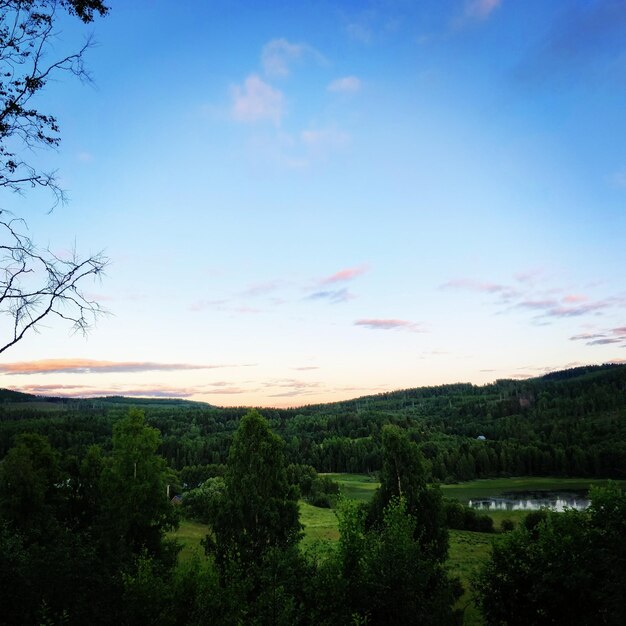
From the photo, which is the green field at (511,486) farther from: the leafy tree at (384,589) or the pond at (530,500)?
the leafy tree at (384,589)

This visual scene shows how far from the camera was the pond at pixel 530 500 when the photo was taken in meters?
87.8

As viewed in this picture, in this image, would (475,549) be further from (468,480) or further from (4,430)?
(4,430)

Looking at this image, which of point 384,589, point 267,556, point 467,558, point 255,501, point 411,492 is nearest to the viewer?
point 384,589

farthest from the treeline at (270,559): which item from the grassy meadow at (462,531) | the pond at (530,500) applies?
the pond at (530,500)

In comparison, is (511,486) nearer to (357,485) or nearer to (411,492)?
(357,485)

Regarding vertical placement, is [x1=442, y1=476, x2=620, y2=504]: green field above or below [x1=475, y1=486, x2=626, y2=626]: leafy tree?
below

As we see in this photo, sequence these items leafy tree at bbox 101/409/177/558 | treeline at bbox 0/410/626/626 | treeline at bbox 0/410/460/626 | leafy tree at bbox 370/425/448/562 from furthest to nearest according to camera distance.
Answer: leafy tree at bbox 370/425/448/562, leafy tree at bbox 101/409/177/558, treeline at bbox 0/410/626/626, treeline at bbox 0/410/460/626

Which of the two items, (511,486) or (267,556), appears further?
(511,486)

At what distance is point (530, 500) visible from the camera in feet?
319

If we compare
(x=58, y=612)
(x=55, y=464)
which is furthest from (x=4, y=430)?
(x=58, y=612)

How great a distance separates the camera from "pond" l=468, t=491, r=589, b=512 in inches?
3455

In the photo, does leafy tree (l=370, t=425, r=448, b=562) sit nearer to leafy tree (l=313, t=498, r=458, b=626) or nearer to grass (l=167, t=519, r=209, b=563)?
leafy tree (l=313, t=498, r=458, b=626)

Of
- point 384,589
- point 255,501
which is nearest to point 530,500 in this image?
point 255,501

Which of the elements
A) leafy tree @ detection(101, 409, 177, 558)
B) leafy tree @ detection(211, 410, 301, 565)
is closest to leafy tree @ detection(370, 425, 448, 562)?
leafy tree @ detection(211, 410, 301, 565)
